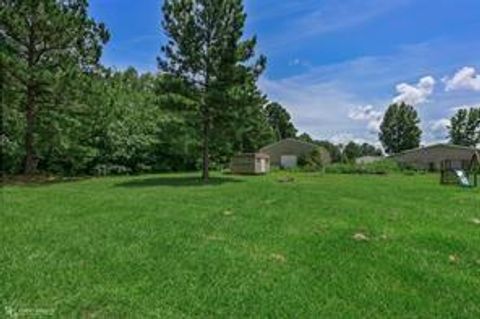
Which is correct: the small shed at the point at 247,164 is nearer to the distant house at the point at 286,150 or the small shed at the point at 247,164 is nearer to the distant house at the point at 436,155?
the distant house at the point at 286,150

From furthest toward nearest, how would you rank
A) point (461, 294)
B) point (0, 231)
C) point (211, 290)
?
point (0, 231) < point (461, 294) < point (211, 290)

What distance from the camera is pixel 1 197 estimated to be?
539 inches

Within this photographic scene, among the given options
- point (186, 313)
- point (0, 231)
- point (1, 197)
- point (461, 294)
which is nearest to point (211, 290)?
point (186, 313)

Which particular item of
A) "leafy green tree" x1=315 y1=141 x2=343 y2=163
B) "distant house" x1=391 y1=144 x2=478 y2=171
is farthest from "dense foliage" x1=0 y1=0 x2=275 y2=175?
"leafy green tree" x1=315 y1=141 x2=343 y2=163

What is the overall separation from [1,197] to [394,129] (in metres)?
83.4

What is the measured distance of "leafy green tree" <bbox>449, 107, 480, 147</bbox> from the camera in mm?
85688

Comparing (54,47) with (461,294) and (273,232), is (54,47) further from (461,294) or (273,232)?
(461,294)

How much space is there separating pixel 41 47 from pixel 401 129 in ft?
253

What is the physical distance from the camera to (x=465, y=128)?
87.1 meters

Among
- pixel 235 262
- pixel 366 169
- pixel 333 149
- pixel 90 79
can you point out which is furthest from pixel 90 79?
pixel 333 149

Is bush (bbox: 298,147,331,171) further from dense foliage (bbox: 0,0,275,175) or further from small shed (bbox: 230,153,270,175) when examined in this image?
dense foliage (bbox: 0,0,275,175)

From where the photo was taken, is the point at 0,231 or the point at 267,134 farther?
the point at 267,134

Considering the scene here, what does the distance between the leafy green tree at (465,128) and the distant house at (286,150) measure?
35.3 meters

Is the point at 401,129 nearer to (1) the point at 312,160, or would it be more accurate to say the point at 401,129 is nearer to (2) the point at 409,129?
(2) the point at 409,129
